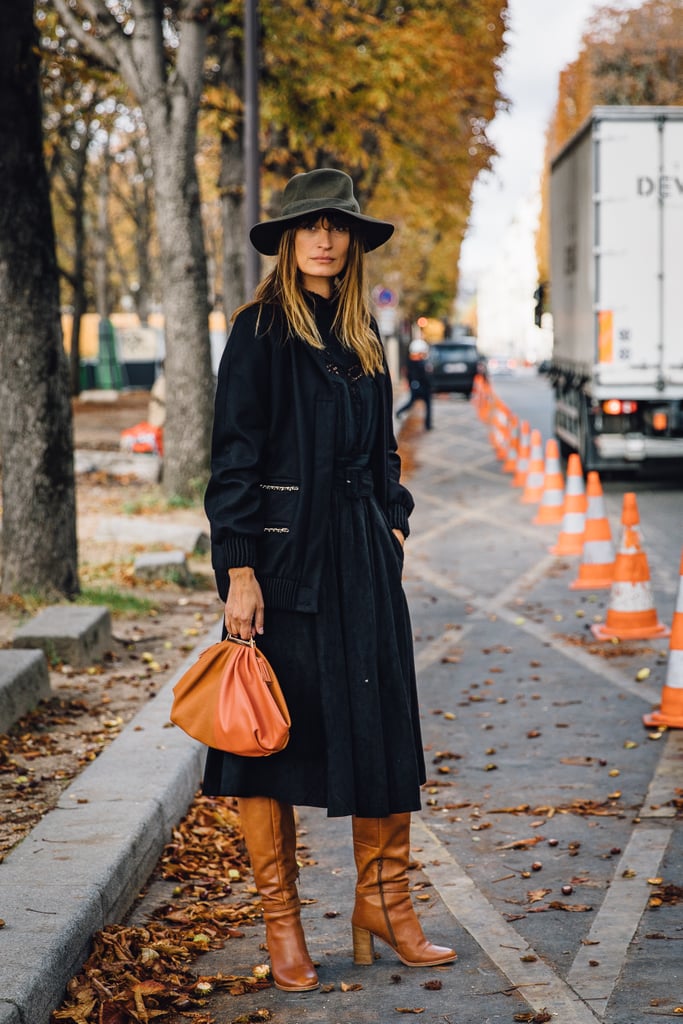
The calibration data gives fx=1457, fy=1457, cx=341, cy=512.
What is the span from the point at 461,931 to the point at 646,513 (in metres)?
11.2

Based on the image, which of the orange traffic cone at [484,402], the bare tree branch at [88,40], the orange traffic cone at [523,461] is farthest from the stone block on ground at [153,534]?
the orange traffic cone at [484,402]

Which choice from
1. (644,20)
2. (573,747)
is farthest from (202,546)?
(644,20)

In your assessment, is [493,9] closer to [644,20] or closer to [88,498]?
[88,498]

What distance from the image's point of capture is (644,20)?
55906 millimetres

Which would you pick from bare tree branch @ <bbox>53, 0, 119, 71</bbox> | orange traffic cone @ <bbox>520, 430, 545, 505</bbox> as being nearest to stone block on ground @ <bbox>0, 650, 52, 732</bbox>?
bare tree branch @ <bbox>53, 0, 119, 71</bbox>

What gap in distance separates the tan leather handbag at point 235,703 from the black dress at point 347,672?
0.10 meters

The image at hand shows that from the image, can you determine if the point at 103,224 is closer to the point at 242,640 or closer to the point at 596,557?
the point at 596,557

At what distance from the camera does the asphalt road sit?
3.83 metres

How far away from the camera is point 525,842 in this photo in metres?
A: 5.25

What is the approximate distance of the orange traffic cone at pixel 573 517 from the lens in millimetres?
12594

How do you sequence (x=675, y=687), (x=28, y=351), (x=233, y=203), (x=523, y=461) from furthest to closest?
1. (x=233, y=203)
2. (x=523, y=461)
3. (x=28, y=351)
4. (x=675, y=687)

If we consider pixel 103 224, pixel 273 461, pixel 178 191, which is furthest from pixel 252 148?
pixel 103 224

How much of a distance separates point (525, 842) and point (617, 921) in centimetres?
90

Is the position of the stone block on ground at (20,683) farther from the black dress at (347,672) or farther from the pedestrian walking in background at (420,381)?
the pedestrian walking in background at (420,381)
